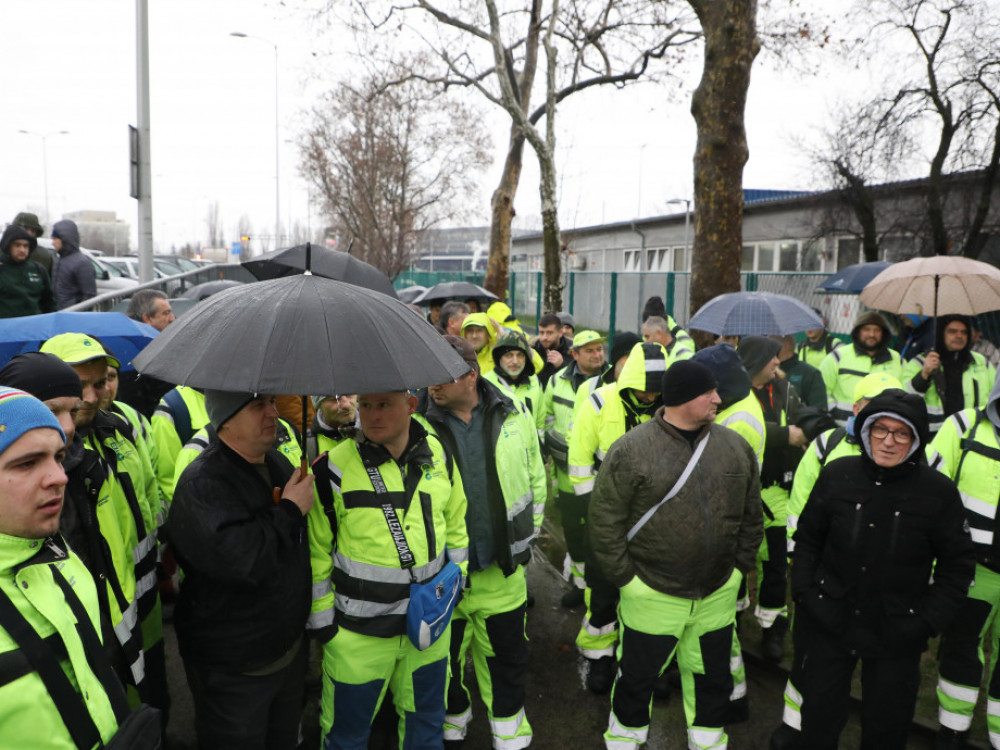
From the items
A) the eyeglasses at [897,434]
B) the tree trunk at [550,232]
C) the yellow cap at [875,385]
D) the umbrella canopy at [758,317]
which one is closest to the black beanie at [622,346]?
the umbrella canopy at [758,317]

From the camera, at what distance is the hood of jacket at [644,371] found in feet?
12.9

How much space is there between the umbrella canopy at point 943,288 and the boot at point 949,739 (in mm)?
2789

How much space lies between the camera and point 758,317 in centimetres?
516

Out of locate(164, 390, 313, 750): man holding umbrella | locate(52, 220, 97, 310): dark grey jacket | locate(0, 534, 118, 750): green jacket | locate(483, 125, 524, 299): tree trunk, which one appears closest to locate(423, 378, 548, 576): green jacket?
locate(164, 390, 313, 750): man holding umbrella

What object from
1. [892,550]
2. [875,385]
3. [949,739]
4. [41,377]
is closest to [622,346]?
[875,385]

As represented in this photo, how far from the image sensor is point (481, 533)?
3.40 m

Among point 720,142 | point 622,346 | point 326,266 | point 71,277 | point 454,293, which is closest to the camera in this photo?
point 326,266

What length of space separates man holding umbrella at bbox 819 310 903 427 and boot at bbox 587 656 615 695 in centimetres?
307

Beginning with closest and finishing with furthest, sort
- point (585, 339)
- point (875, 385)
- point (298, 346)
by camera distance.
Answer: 1. point (298, 346)
2. point (875, 385)
3. point (585, 339)

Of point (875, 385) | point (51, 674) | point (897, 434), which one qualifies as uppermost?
point (875, 385)

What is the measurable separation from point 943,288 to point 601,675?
3.66 metres

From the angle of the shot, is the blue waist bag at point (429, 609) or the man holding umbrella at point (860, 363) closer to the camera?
the blue waist bag at point (429, 609)

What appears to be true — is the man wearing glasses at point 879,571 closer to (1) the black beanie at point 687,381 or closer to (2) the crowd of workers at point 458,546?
(2) the crowd of workers at point 458,546

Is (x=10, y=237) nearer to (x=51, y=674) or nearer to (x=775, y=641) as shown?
(x=51, y=674)
